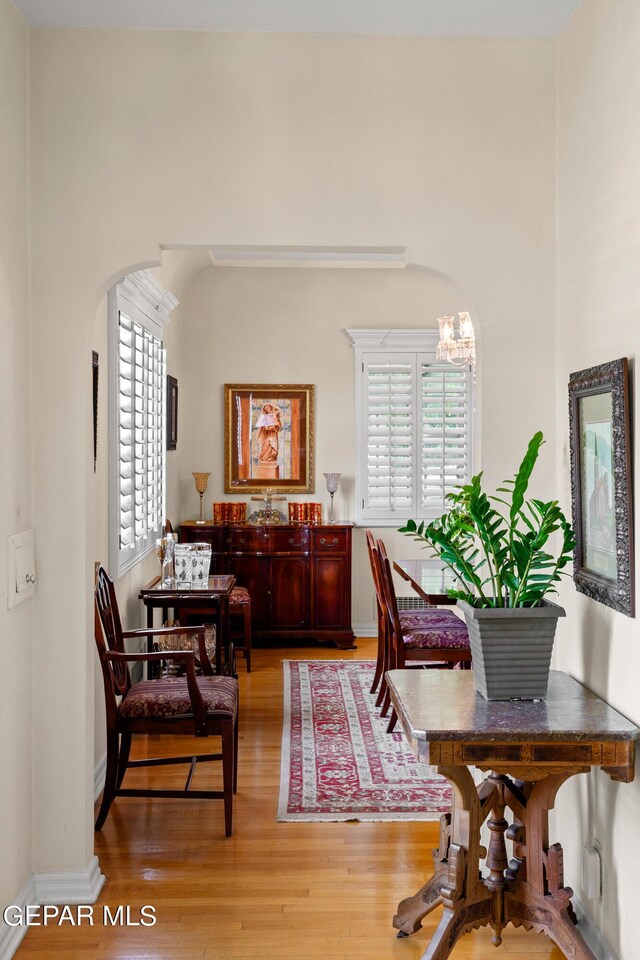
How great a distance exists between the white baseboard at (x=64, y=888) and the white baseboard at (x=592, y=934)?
1.65 meters

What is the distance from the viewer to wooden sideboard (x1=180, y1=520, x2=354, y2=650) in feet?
24.1

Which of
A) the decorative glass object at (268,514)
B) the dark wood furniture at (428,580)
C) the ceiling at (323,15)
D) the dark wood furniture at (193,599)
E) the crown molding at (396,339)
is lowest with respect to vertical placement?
the dark wood furniture at (193,599)

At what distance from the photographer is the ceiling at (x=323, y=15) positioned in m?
2.95

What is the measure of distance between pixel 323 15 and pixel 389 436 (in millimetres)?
4948

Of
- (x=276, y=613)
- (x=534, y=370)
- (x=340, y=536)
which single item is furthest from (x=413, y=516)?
(x=534, y=370)

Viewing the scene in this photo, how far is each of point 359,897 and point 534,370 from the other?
1.98 m

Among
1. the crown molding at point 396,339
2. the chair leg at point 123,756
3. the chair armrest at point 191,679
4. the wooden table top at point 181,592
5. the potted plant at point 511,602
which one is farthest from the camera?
the crown molding at point 396,339

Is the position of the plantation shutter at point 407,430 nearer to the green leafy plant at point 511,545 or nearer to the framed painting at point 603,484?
the framed painting at point 603,484

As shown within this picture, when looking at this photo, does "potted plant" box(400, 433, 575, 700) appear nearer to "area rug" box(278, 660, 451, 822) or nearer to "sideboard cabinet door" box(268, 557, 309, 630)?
"area rug" box(278, 660, 451, 822)

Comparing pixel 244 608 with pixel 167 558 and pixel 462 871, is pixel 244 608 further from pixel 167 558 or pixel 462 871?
pixel 462 871

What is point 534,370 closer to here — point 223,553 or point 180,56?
point 180,56

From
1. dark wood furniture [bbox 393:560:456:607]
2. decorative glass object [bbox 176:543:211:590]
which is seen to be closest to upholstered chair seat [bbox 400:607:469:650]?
dark wood furniture [bbox 393:560:456:607]

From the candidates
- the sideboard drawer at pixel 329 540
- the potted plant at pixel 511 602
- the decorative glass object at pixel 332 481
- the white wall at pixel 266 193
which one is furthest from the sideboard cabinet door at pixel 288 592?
the potted plant at pixel 511 602

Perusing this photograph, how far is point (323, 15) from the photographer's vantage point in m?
3.03
